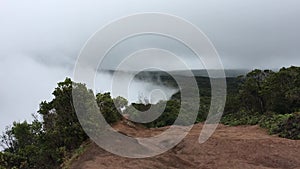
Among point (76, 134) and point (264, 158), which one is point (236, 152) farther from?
point (76, 134)

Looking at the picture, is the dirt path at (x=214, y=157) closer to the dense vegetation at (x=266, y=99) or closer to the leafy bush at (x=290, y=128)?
the leafy bush at (x=290, y=128)

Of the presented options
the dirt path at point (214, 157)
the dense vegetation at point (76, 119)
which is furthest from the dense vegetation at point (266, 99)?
the dirt path at point (214, 157)

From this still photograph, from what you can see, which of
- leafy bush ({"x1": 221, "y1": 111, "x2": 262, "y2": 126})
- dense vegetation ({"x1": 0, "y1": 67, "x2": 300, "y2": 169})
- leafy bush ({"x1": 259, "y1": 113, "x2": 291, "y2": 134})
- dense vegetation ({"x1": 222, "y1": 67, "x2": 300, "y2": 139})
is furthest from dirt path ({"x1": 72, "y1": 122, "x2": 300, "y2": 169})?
leafy bush ({"x1": 221, "y1": 111, "x2": 262, "y2": 126})

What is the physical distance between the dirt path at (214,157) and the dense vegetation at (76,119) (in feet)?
6.49

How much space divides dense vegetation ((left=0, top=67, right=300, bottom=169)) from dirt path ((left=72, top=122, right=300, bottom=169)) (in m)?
1.98

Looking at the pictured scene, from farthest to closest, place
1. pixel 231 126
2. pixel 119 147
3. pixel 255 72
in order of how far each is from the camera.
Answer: pixel 255 72 → pixel 231 126 → pixel 119 147

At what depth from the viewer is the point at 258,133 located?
20344 mm

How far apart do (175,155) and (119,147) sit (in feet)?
7.79

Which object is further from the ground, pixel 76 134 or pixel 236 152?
pixel 76 134

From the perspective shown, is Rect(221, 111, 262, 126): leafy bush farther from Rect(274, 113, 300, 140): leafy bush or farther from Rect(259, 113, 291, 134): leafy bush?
Rect(274, 113, 300, 140): leafy bush

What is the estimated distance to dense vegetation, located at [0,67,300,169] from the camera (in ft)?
53.2

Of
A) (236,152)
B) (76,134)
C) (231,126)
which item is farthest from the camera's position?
(231,126)

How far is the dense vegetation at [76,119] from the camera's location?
16203mm

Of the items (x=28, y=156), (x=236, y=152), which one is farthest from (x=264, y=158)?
(x=28, y=156)
